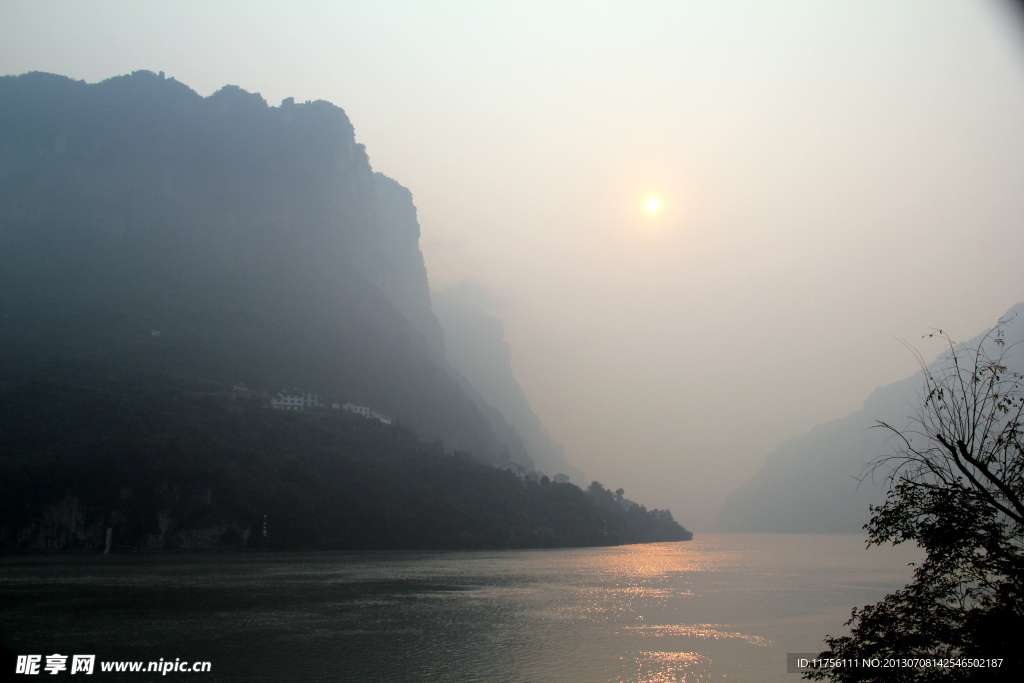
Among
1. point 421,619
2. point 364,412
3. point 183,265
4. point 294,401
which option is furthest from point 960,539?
point 183,265

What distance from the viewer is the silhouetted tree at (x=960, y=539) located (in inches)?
394

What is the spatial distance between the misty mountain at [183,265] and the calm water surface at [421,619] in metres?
73.3

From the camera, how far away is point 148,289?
150500 millimetres

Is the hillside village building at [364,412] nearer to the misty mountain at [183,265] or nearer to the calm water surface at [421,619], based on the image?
the misty mountain at [183,265]

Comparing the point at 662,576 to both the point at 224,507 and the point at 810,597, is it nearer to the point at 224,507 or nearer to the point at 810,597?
the point at 810,597

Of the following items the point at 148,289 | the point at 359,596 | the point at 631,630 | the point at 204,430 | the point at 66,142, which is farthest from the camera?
the point at 66,142

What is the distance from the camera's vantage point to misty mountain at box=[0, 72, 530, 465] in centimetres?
13462

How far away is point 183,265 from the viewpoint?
529 feet

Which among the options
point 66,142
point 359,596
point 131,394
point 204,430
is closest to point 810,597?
point 359,596

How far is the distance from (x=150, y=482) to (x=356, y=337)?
265 feet

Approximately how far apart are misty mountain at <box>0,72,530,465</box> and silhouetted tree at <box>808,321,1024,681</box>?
122m

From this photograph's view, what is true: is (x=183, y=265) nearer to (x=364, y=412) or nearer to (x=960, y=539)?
(x=364, y=412)

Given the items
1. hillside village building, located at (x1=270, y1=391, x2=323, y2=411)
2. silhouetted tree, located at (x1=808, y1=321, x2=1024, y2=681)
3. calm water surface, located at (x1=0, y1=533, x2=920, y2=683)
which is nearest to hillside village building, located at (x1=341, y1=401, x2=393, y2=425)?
Answer: hillside village building, located at (x1=270, y1=391, x2=323, y2=411)

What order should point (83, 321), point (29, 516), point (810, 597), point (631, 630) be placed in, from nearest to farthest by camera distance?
point (631, 630) → point (810, 597) → point (29, 516) → point (83, 321)
